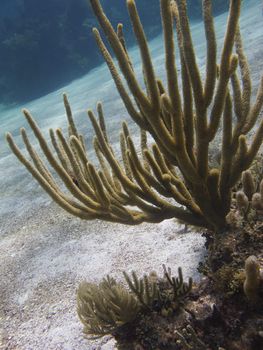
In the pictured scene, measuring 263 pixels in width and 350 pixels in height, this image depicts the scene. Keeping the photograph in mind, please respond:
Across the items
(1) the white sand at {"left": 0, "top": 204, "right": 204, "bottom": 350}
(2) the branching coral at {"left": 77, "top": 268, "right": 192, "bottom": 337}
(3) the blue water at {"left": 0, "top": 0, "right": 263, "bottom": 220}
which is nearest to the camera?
(2) the branching coral at {"left": 77, "top": 268, "right": 192, "bottom": 337}

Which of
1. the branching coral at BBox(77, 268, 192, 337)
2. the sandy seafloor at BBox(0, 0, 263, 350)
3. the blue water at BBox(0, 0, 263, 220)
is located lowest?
the blue water at BBox(0, 0, 263, 220)

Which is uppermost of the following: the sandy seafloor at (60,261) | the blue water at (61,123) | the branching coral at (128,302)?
the branching coral at (128,302)

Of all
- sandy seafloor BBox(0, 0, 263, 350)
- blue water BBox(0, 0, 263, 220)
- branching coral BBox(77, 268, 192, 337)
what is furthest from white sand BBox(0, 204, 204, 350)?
blue water BBox(0, 0, 263, 220)

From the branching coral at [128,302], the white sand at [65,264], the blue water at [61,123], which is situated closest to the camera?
the branching coral at [128,302]

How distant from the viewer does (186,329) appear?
6.84ft

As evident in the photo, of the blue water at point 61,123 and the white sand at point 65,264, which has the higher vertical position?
the white sand at point 65,264

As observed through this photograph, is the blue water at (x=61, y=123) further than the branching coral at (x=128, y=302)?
Yes

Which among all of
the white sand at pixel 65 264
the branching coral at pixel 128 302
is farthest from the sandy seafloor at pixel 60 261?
the branching coral at pixel 128 302

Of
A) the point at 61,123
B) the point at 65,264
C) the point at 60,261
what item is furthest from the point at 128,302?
the point at 61,123

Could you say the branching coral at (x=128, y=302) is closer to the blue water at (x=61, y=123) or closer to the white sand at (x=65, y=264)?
the white sand at (x=65, y=264)

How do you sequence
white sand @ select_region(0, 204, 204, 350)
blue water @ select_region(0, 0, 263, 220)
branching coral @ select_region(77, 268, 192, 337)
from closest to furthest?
1. branching coral @ select_region(77, 268, 192, 337)
2. white sand @ select_region(0, 204, 204, 350)
3. blue water @ select_region(0, 0, 263, 220)

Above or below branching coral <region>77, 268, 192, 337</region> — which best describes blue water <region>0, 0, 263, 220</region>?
below

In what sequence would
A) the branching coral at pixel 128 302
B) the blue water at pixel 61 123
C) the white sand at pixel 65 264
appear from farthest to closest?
the blue water at pixel 61 123 < the white sand at pixel 65 264 < the branching coral at pixel 128 302

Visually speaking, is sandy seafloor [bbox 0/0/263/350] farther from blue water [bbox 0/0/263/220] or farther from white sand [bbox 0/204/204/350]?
blue water [bbox 0/0/263/220]
